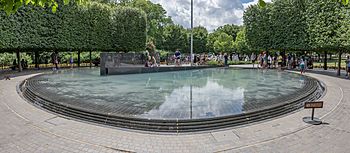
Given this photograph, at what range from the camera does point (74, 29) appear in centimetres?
2766

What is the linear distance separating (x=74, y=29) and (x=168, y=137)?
24548mm

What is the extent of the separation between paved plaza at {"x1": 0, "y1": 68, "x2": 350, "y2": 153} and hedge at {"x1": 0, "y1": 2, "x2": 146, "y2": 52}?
640 inches

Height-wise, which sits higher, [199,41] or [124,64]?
[199,41]

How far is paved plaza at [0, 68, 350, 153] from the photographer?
246 inches

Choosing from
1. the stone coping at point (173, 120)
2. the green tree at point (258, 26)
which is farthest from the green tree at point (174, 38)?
the stone coping at point (173, 120)

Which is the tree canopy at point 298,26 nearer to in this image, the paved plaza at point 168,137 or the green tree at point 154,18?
the paved plaza at point 168,137

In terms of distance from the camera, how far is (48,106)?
993 cm

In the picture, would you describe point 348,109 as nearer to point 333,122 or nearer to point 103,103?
point 333,122

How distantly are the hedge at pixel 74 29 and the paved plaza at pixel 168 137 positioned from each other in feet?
53.3

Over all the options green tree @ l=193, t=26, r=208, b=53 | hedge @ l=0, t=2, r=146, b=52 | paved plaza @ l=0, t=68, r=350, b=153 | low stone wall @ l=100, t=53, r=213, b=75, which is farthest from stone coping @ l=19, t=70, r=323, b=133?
green tree @ l=193, t=26, r=208, b=53

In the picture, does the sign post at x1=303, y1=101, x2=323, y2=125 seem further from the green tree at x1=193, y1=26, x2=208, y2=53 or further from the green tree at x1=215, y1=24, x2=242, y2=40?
the green tree at x1=215, y1=24, x2=242, y2=40

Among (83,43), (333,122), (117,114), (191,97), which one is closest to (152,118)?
(117,114)

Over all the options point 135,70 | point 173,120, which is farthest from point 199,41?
point 173,120

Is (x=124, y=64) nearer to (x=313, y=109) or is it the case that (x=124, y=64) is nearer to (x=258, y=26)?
(x=313, y=109)
